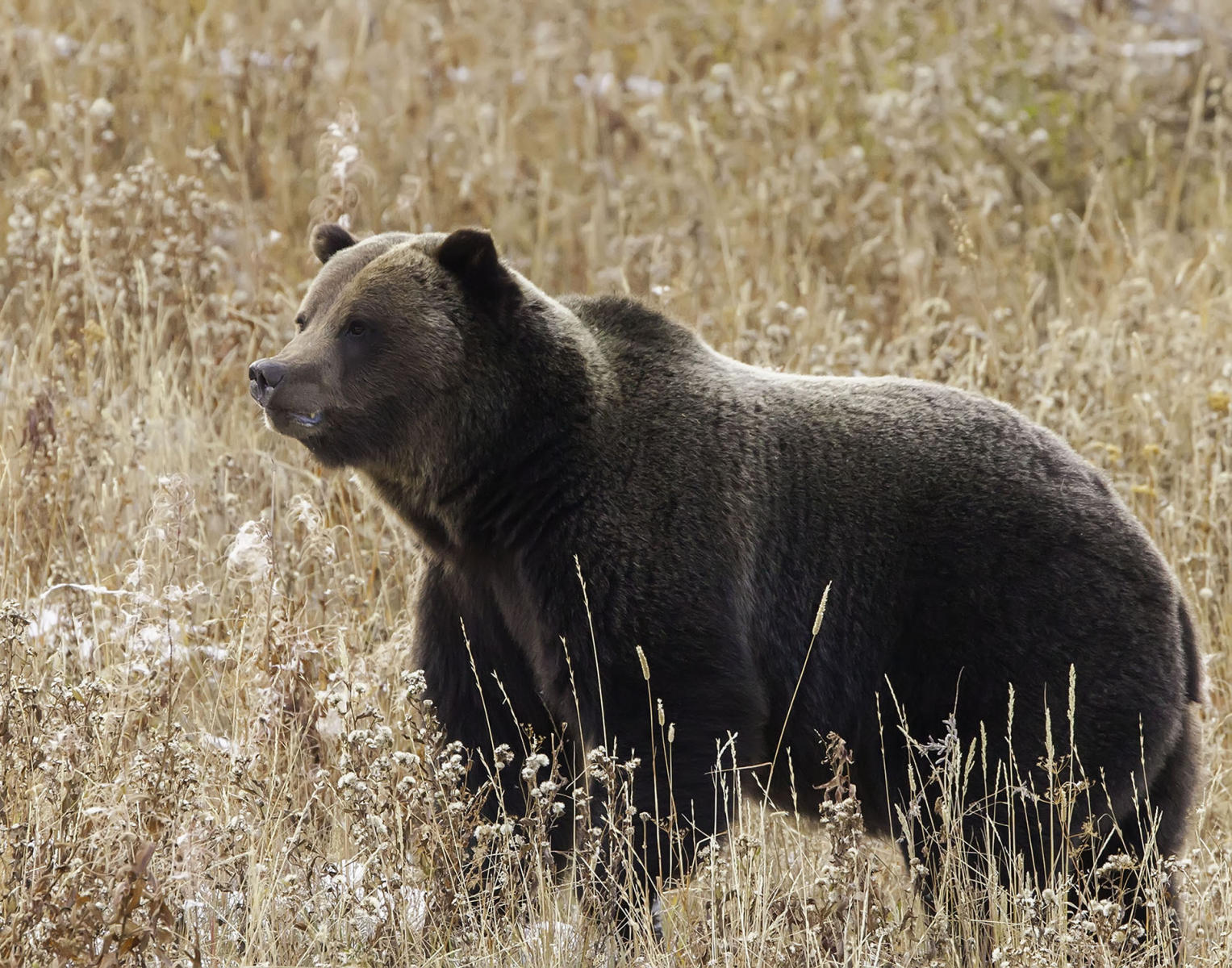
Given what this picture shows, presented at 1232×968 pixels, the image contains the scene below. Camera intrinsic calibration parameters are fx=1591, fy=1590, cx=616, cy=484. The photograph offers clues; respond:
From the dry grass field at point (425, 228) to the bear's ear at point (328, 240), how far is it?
87 centimetres

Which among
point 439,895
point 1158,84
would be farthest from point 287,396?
point 1158,84

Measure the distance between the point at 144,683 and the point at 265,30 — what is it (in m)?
7.37

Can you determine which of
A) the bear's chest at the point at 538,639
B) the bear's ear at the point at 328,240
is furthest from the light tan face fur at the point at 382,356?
the bear's chest at the point at 538,639

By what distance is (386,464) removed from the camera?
14.8 feet

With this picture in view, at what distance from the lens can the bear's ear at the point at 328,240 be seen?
4797mm

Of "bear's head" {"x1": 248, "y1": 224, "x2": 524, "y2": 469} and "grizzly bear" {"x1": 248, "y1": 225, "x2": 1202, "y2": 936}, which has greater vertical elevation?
"bear's head" {"x1": 248, "y1": 224, "x2": 524, "y2": 469}

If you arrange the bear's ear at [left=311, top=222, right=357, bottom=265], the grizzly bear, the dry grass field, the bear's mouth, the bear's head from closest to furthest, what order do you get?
the dry grass field → the grizzly bear → the bear's mouth → the bear's head → the bear's ear at [left=311, top=222, right=357, bottom=265]

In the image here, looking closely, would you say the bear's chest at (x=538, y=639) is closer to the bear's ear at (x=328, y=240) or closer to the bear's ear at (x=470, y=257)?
the bear's ear at (x=470, y=257)

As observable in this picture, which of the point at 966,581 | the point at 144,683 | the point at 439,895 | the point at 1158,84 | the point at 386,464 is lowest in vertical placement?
the point at 439,895

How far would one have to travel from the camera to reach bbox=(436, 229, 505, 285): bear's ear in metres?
4.39

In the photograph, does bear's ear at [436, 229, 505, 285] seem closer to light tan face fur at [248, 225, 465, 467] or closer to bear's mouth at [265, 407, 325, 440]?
light tan face fur at [248, 225, 465, 467]

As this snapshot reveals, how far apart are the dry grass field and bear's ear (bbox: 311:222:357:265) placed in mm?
867

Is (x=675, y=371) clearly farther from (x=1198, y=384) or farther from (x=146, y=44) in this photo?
(x=146, y=44)

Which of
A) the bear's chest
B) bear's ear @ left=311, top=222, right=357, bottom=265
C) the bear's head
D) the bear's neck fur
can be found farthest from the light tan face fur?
the bear's chest
